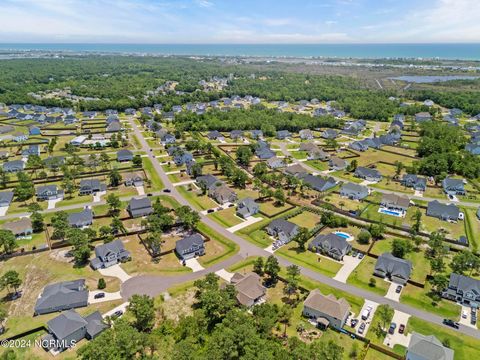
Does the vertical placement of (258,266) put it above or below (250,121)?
below

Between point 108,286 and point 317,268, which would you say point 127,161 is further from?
point 317,268

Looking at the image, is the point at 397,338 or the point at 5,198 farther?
the point at 5,198

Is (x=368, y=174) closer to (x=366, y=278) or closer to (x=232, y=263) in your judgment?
(x=366, y=278)

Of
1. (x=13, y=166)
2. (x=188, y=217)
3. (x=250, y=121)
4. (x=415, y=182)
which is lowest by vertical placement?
(x=13, y=166)

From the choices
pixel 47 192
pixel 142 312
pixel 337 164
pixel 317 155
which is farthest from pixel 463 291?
pixel 47 192

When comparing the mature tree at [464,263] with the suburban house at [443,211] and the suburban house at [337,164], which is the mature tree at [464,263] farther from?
the suburban house at [337,164]

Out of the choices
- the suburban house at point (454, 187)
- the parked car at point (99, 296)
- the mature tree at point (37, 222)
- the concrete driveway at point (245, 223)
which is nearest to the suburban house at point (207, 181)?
the concrete driveway at point (245, 223)
